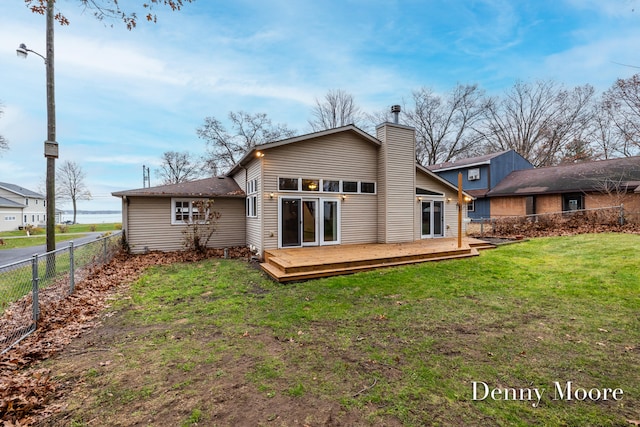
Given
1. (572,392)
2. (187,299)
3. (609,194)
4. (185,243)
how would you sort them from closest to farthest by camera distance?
(572,392) → (187,299) → (185,243) → (609,194)

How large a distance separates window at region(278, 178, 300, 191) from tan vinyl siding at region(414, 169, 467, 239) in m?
5.74

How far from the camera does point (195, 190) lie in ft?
39.1

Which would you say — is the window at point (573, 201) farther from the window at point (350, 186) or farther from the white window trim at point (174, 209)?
the white window trim at point (174, 209)

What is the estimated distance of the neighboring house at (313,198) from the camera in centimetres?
967

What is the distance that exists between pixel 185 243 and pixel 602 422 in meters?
12.3

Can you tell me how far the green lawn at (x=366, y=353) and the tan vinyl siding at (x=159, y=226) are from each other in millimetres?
5368

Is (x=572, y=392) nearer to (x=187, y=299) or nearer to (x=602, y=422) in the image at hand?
(x=602, y=422)

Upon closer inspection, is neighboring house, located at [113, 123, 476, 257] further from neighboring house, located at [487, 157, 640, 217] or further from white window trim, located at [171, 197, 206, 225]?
neighboring house, located at [487, 157, 640, 217]

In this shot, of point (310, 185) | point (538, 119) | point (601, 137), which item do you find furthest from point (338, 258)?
point (538, 119)

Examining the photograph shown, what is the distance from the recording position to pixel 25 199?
113 ft

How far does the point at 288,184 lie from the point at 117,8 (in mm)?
6163

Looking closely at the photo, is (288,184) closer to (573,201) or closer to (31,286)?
(31,286)

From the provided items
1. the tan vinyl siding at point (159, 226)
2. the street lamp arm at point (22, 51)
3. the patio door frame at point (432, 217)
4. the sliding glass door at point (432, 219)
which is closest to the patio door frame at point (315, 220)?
the tan vinyl siding at point (159, 226)

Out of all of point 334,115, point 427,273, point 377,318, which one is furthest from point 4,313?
point 334,115
